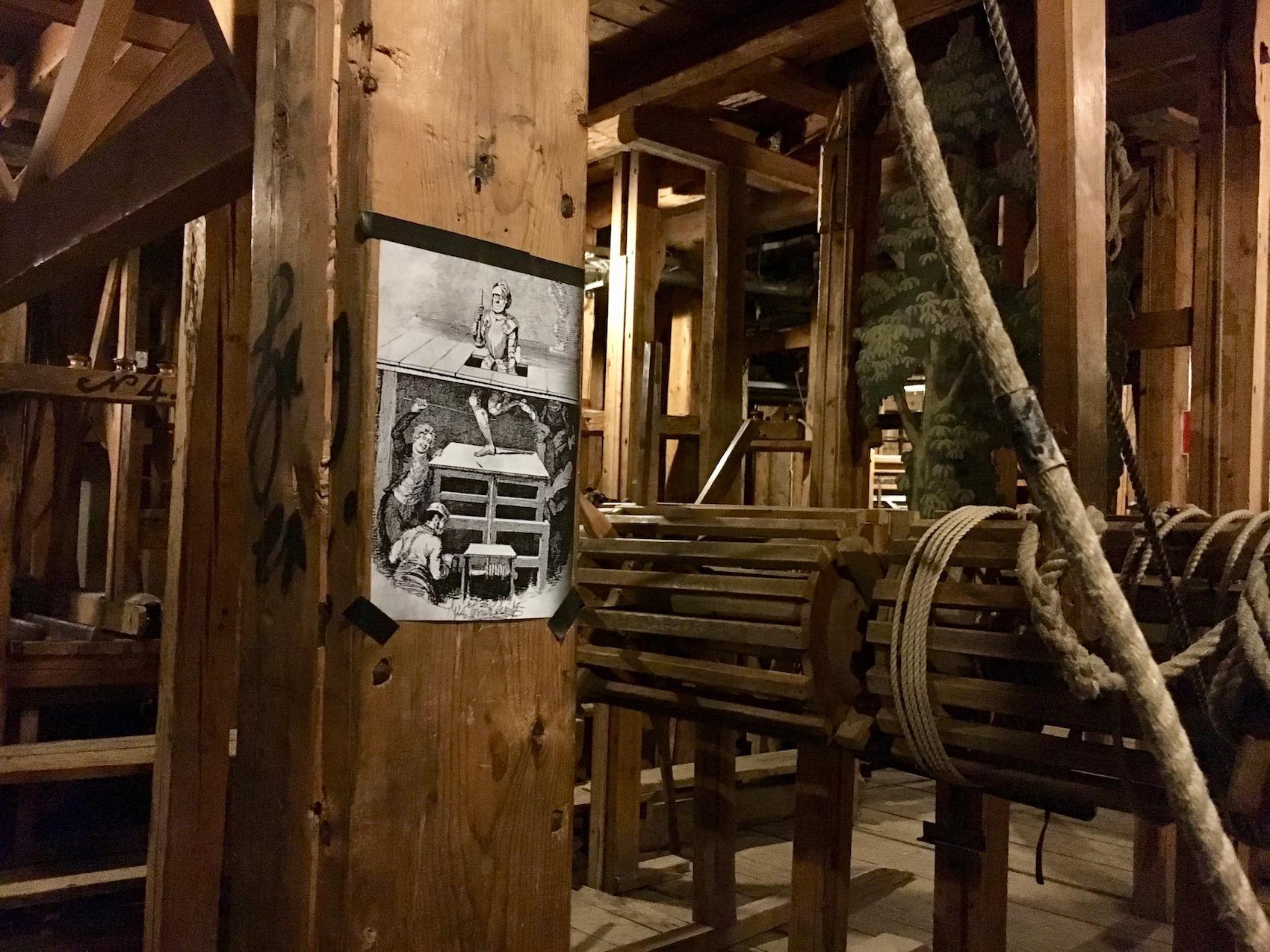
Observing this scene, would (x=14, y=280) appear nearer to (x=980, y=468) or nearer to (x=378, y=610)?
(x=378, y=610)

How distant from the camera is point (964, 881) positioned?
8.08ft

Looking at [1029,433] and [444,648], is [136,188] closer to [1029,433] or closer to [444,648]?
[444,648]

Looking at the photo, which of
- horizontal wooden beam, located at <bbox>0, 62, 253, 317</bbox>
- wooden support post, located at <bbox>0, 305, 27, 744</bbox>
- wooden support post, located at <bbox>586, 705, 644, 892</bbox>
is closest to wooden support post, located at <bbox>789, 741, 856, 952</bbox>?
wooden support post, located at <bbox>586, 705, 644, 892</bbox>

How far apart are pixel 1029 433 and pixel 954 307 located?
304cm

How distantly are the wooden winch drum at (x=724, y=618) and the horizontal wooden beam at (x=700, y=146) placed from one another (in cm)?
182

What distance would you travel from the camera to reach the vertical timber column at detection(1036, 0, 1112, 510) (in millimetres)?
1713

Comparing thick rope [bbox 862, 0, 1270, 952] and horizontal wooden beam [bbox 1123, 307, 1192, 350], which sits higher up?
horizontal wooden beam [bbox 1123, 307, 1192, 350]

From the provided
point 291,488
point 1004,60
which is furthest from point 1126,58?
point 291,488

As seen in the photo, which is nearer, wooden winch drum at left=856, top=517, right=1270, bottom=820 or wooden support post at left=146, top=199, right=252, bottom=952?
wooden winch drum at left=856, top=517, right=1270, bottom=820

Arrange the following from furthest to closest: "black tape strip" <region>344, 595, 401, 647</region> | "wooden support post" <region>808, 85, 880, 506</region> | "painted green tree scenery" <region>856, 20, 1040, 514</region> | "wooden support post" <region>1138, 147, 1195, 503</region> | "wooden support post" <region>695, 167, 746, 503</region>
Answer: "wooden support post" <region>1138, 147, 1195, 503</region> < "wooden support post" <region>695, 167, 746, 503</region> < "wooden support post" <region>808, 85, 880, 506</region> < "painted green tree scenery" <region>856, 20, 1040, 514</region> < "black tape strip" <region>344, 595, 401, 647</region>

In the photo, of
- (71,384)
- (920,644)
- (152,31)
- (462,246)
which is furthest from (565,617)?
(71,384)

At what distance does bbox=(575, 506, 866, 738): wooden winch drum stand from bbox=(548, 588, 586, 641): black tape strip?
3.22 ft

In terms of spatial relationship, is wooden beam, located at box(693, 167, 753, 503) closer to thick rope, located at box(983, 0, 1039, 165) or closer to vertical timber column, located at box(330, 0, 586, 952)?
thick rope, located at box(983, 0, 1039, 165)

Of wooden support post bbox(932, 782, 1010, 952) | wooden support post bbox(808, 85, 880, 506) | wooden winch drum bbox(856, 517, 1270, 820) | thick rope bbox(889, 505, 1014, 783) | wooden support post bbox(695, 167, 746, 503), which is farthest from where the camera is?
wooden support post bbox(695, 167, 746, 503)
